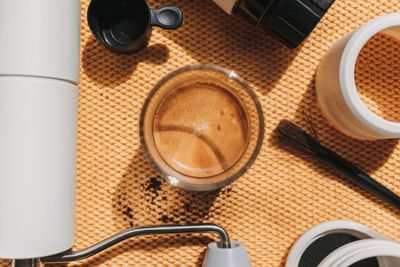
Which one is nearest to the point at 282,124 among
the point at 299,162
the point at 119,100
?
the point at 299,162

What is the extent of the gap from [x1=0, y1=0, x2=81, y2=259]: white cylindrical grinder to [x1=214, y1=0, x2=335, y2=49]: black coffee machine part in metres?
0.13

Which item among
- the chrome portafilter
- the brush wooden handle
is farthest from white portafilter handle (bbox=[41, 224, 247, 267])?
the brush wooden handle

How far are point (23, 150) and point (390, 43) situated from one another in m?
0.32

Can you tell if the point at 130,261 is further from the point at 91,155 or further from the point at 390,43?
the point at 390,43

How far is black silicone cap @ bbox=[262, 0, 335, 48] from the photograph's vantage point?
1.32 feet

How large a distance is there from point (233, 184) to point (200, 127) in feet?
0.20

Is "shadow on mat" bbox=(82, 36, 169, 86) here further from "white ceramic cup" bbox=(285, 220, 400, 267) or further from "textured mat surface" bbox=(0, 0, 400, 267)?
"white ceramic cup" bbox=(285, 220, 400, 267)

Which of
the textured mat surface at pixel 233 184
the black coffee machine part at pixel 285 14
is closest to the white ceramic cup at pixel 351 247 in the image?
the textured mat surface at pixel 233 184

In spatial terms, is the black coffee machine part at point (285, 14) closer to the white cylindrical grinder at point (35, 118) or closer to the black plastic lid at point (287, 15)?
the black plastic lid at point (287, 15)

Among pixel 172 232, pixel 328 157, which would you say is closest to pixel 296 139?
pixel 328 157

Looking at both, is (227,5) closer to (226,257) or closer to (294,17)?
(294,17)

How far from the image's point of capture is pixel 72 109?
41 cm

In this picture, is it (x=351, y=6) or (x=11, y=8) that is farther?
(x=351, y=6)

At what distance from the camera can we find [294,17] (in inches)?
16.1
